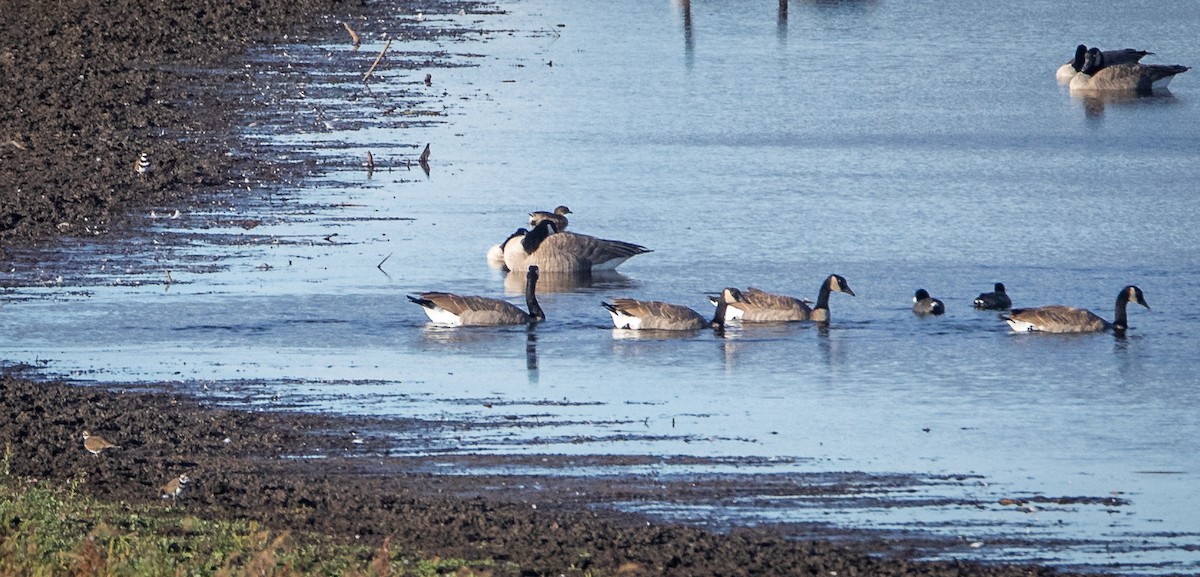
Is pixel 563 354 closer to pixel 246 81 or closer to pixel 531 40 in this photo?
pixel 246 81

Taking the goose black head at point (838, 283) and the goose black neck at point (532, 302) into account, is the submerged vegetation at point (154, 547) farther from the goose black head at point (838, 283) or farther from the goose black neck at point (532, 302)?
the goose black head at point (838, 283)

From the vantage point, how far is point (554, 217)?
19562 millimetres

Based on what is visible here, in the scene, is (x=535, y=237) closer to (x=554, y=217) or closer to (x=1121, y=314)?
(x=554, y=217)

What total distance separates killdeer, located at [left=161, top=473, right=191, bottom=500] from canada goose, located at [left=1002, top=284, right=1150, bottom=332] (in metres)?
7.60

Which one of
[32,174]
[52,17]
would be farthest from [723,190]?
[52,17]

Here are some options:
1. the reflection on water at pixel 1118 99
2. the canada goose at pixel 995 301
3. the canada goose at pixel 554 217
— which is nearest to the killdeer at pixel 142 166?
the canada goose at pixel 554 217

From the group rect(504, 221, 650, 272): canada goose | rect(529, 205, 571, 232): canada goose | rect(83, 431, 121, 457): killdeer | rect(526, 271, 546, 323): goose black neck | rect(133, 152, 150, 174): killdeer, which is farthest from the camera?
rect(133, 152, 150, 174): killdeer

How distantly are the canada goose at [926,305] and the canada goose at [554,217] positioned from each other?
3.98 m

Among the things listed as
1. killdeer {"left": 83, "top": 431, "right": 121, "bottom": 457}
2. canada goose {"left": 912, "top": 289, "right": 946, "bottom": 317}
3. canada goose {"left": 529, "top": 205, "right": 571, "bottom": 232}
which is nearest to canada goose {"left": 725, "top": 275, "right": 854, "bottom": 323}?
canada goose {"left": 912, "top": 289, "right": 946, "bottom": 317}

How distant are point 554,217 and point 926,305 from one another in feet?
14.5

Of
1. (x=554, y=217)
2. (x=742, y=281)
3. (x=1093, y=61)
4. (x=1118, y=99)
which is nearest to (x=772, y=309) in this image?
(x=742, y=281)

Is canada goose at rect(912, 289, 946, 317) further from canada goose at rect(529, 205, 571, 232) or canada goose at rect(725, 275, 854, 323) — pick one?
canada goose at rect(529, 205, 571, 232)

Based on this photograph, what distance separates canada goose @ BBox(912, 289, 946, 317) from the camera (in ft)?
53.7

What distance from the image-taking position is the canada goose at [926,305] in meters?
16.4
